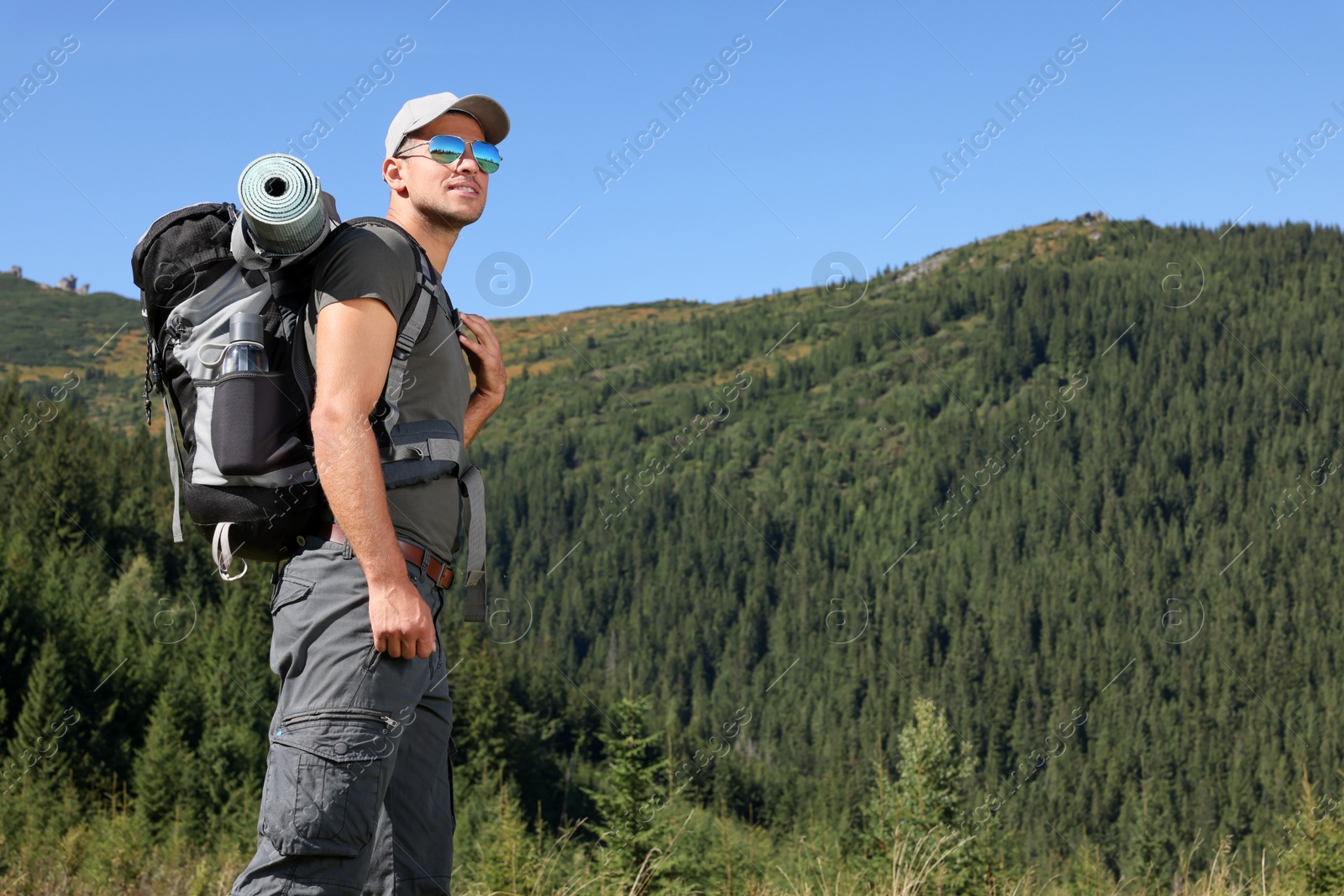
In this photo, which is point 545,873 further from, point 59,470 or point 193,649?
point 59,470

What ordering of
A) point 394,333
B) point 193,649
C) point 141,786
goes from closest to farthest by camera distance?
point 394,333
point 141,786
point 193,649

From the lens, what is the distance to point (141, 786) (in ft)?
127

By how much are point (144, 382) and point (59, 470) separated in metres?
62.9

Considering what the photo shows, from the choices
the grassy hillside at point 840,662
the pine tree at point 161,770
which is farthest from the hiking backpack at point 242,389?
the pine tree at point 161,770

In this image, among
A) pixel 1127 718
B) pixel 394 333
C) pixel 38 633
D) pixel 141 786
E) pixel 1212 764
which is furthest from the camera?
pixel 1127 718

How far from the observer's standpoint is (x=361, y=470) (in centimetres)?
252

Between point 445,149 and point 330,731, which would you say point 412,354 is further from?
point 330,731

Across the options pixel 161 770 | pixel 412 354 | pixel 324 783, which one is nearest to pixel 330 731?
pixel 324 783

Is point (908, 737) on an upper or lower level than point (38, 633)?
lower

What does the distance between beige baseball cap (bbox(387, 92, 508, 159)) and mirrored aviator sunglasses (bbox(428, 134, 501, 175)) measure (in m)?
0.07

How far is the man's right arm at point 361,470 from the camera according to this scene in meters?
2.51

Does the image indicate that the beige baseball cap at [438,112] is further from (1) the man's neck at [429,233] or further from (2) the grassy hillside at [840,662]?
(2) the grassy hillside at [840,662]

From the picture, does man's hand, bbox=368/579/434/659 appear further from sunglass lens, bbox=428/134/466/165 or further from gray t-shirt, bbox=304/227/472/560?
sunglass lens, bbox=428/134/466/165

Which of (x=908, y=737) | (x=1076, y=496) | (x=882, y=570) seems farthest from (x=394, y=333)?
(x=1076, y=496)
